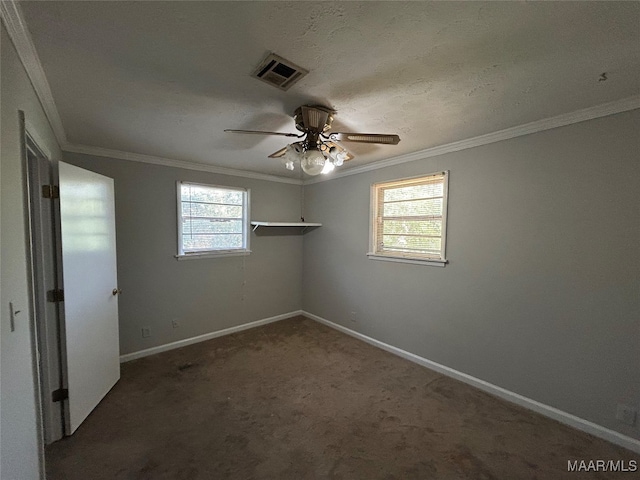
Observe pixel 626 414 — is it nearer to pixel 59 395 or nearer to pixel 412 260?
pixel 412 260

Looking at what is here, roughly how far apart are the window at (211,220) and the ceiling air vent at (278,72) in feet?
7.43

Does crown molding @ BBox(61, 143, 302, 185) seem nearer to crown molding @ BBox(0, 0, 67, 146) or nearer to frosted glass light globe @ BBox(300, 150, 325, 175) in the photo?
crown molding @ BBox(0, 0, 67, 146)

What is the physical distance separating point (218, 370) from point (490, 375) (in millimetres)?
2692

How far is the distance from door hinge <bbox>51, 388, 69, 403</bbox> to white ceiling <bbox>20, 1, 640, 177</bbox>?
2.04 metres

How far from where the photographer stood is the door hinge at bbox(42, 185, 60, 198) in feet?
6.02

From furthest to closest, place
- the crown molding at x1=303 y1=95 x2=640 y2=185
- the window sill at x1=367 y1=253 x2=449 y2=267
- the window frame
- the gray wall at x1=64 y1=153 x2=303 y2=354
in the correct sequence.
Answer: the window frame, the gray wall at x1=64 y1=153 x2=303 y2=354, the window sill at x1=367 y1=253 x2=449 y2=267, the crown molding at x1=303 y1=95 x2=640 y2=185

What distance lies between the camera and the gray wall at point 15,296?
102 cm

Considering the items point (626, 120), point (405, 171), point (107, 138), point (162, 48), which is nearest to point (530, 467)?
point (626, 120)

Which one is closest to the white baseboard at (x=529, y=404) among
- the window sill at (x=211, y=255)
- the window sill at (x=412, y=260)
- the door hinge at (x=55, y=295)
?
the window sill at (x=412, y=260)

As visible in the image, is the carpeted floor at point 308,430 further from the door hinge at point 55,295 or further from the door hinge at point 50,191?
the door hinge at point 50,191

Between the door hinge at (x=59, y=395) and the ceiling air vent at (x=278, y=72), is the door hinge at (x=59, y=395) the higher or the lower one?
the lower one

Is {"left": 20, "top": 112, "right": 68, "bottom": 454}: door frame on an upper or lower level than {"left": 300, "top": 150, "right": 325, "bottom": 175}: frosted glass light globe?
lower

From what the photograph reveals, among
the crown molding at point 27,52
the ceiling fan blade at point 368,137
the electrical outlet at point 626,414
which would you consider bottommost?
the electrical outlet at point 626,414

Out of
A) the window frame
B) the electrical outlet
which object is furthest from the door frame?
the electrical outlet
